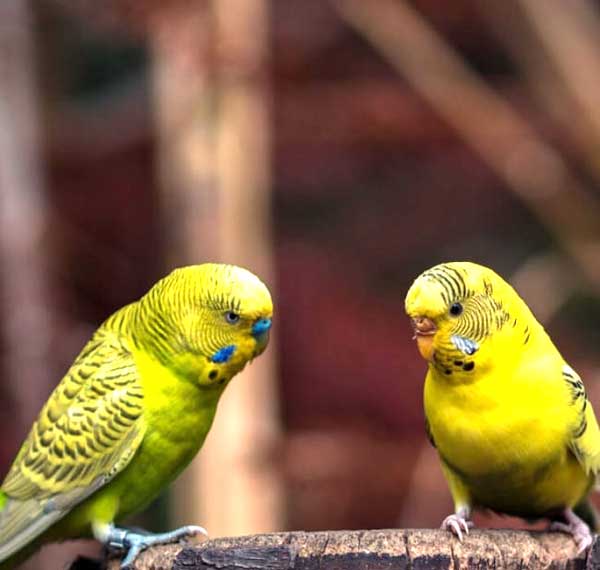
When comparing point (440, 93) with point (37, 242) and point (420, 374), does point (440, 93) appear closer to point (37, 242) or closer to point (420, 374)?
point (420, 374)

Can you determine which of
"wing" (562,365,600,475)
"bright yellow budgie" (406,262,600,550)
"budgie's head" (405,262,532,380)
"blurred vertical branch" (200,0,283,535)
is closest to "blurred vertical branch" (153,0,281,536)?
"blurred vertical branch" (200,0,283,535)

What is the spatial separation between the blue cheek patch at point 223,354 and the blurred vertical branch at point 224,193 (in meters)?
4.07

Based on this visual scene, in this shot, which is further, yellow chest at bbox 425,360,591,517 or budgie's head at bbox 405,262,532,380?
yellow chest at bbox 425,360,591,517

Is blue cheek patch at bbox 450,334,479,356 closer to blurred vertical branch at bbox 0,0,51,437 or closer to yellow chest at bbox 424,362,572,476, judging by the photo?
yellow chest at bbox 424,362,572,476

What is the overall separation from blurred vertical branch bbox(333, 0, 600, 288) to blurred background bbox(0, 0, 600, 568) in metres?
0.02

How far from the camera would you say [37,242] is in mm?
9602

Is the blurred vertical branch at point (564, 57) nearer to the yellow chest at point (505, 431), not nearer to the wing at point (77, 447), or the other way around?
the yellow chest at point (505, 431)

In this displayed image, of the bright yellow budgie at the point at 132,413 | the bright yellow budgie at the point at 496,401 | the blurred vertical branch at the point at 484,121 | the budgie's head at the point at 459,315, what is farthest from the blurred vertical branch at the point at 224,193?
the budgie's head at the point at 459,315

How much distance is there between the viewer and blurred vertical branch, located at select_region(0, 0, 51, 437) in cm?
934

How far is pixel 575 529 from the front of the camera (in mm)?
4770

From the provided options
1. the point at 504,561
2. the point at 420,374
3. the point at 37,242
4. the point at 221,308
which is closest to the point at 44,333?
the point at 37,242

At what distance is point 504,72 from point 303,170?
84.8 inches

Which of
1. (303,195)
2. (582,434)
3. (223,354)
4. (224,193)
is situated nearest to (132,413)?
(223,354)

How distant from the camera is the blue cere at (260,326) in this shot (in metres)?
4.76
